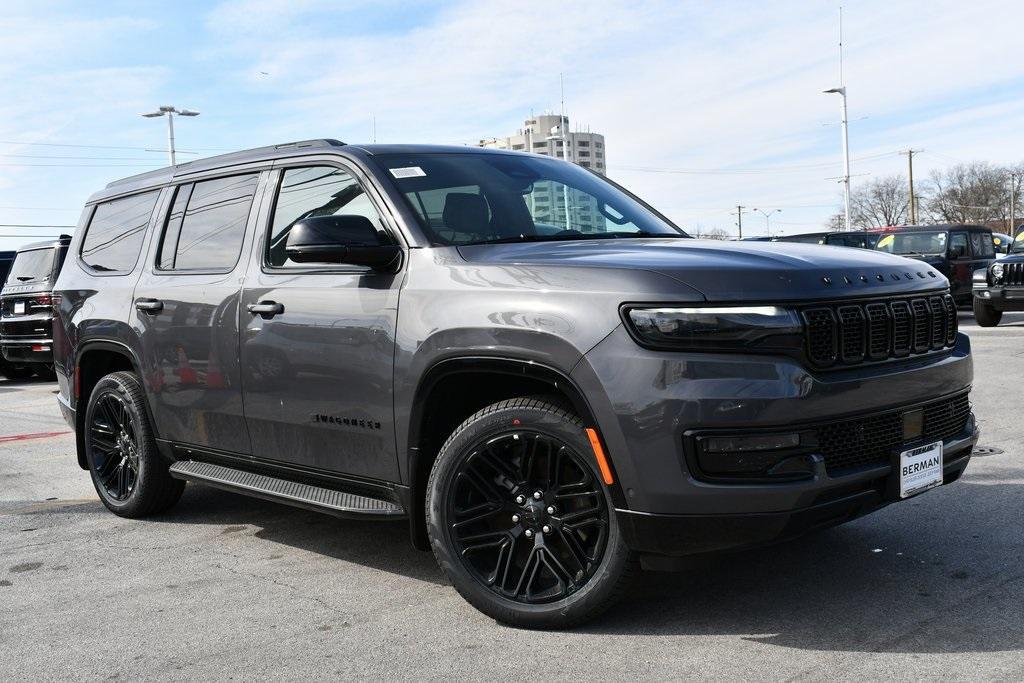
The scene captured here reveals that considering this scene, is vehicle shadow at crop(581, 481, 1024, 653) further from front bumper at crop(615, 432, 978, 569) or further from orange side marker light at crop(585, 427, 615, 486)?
orange side marker light at crop(585, 427, 615, 486)

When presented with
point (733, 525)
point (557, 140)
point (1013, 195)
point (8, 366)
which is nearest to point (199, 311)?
point (733, 525)

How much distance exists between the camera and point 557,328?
3.58 m

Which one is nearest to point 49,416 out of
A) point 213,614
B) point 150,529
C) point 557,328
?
point 150,529

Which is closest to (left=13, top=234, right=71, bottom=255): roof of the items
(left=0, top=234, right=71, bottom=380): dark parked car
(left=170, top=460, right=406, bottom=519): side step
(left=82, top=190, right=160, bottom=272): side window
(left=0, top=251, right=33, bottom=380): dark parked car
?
(left=0, top=234, right=71, bottom=380): dark parked car

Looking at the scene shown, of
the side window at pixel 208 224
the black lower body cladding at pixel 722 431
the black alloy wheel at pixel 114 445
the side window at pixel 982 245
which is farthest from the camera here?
the side window at pixel 982 245

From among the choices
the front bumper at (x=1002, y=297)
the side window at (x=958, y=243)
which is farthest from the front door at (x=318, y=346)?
the side window at (x=958, y=243)

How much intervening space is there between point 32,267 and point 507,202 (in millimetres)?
12956

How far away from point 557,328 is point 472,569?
3.24ft

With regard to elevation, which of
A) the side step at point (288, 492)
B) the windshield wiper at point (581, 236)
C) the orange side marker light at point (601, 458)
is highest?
the windshield wiper at point (581, 236)

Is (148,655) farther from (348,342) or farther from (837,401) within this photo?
(837,401)

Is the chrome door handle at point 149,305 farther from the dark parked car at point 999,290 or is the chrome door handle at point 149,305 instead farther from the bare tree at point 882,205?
the bare tree at point 882,205

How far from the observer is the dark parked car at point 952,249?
21.5 metres

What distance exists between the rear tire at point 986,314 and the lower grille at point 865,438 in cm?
1512

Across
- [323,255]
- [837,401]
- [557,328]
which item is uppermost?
[323,255]
